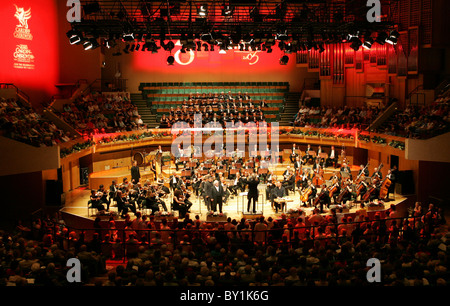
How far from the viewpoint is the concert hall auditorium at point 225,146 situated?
9055 mm

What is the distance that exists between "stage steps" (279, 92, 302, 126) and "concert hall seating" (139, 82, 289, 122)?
0.26 meters

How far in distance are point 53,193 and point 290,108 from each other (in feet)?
46.3

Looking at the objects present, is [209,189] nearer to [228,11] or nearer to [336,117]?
[228,11]

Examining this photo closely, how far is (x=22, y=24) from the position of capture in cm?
1884

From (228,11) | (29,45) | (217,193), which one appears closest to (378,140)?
(217,193)

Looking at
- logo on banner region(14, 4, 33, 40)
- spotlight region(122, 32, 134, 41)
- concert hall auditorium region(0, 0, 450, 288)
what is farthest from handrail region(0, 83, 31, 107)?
spotlight region(122, 32, 134, 41)

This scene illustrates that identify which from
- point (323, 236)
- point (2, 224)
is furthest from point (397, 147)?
point (2, 224)

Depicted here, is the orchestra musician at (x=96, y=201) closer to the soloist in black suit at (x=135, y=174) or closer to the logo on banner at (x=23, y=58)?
the soloist in black suit at (x=135, y=174)

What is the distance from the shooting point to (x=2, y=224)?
594 inches

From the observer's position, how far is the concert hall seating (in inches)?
1007

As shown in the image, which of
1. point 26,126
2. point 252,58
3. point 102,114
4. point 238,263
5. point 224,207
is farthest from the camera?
point 252,58

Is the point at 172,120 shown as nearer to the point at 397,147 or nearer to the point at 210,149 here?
the point at 210,149

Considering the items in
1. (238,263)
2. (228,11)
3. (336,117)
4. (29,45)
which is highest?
(228,11)

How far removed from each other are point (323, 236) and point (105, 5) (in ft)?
57.4
